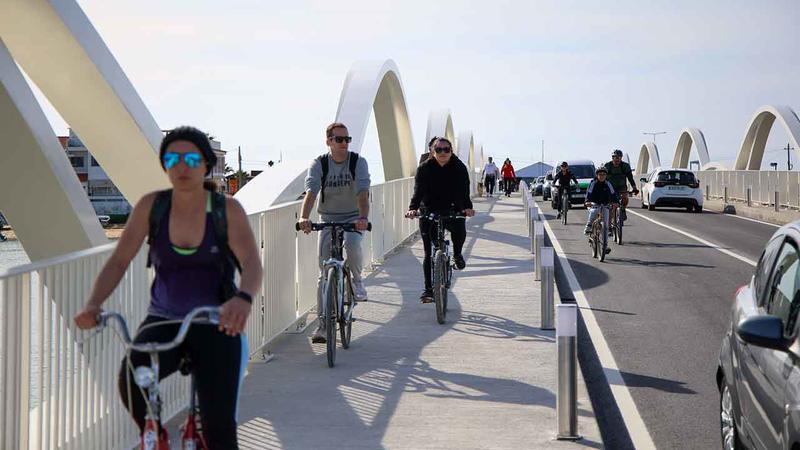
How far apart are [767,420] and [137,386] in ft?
8.32

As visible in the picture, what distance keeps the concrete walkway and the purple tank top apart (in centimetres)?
234

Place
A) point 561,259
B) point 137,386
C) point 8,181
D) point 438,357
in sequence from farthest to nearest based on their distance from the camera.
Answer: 1. point 561,259
2. point 438,357
3. point 8,181
4. point 137,386

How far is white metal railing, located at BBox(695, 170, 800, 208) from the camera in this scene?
33.9m

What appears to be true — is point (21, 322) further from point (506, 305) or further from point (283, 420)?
point (506, 305)

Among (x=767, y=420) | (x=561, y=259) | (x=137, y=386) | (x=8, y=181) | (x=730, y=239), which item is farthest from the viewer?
(x=730, y=239)

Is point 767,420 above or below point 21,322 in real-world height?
below

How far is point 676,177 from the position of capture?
38.6 meters

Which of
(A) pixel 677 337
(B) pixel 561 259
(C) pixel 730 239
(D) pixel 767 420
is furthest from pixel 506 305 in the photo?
(C) pixel 730 239

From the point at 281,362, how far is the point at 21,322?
4.51 m

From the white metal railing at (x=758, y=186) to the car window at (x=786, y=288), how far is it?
29.1 m

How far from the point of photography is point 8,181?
→ 347 inches

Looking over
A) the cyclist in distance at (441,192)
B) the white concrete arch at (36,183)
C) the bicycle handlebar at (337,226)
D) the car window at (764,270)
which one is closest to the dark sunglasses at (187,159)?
the car window at (764,270)

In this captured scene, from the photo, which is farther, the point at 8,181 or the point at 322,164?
the point at 322,164

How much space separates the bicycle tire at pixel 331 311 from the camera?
9.00 metres
